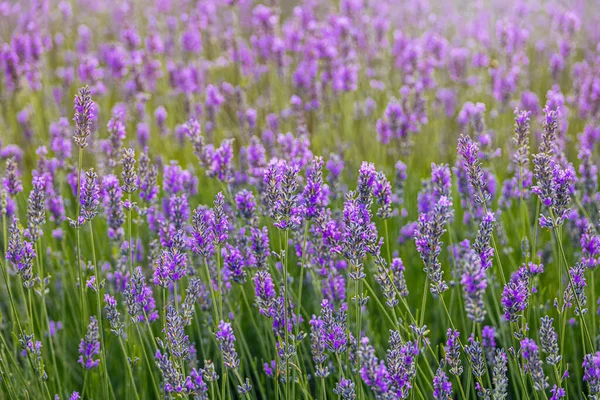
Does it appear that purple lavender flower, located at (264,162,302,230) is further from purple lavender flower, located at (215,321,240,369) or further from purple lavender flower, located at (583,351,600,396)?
purple lavender flower, located at (583,351,600,396)

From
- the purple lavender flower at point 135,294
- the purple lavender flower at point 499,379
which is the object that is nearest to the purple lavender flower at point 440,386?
the purple lavender flower at point 499,379

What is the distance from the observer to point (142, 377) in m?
2.34

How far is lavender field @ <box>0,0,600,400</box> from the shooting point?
6.04 ft

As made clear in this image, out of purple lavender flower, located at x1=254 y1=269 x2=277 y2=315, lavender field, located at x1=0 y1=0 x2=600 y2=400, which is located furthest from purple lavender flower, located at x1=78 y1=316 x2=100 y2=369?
purple lavender flower, located at x1=254 y1=269 x2=277 y2=315

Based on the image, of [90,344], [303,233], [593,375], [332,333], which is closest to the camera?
[593,375]

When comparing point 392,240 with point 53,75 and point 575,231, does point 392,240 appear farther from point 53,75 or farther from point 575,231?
point 53,75

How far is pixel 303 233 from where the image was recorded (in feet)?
7.66

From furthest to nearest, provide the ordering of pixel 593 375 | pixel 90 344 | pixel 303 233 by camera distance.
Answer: pixel 303 233 < pixel 90 344 < pixel 593 375

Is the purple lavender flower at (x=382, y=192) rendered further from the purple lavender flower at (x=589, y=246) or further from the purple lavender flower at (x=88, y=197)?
the purple lavender flower at (x=88, y=197)

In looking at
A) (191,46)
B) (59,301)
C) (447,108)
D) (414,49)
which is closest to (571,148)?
(447,108)

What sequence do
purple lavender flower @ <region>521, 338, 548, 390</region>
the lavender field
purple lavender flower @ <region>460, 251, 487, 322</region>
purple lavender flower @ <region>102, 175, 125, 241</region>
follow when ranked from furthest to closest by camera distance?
1. purple lavender flower @ <region>102, 175, 125, 241</region>
2. the lavender field
3. purple lavender flower @ <region>521, 338, 548, 390</region>
4. purple lavender flower @ <region>460, 251, 487, 322</region>

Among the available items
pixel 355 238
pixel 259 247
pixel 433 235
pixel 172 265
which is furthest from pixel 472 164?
pixel 172 265

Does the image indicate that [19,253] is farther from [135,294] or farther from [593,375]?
[593,375]

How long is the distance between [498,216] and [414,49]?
174cm
